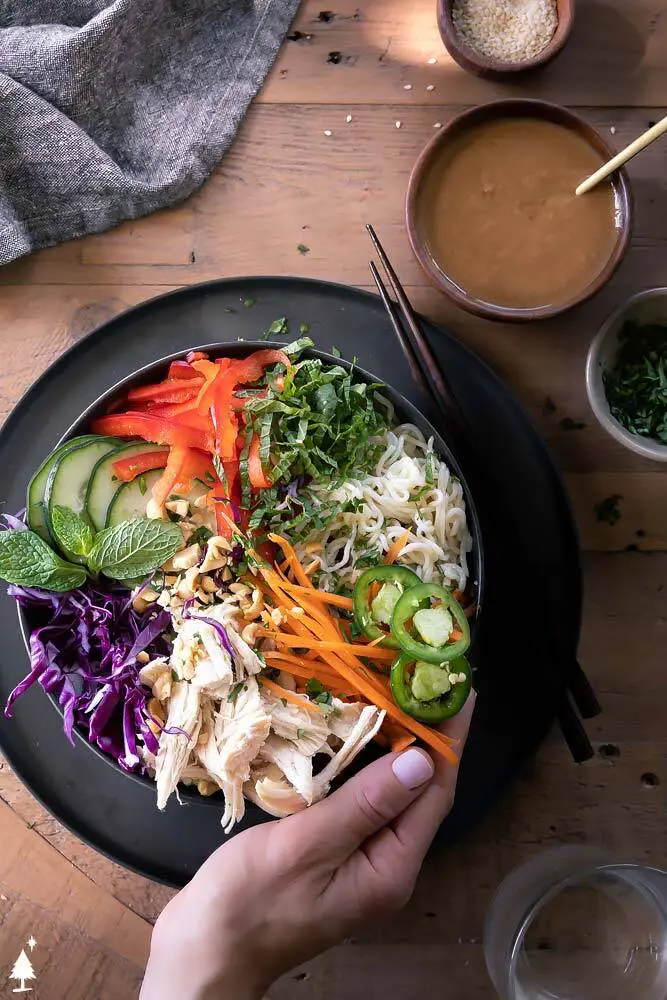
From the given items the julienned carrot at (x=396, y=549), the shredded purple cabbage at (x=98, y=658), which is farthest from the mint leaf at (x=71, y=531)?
the julienned carrot at (x=396, y=549)

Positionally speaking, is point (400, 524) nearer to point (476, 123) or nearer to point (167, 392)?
point (167, 392)

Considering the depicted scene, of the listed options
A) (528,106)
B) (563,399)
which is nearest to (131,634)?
(563,399)

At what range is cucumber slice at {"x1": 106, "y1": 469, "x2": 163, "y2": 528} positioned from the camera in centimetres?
194

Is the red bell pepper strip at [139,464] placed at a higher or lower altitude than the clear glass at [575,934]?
higher

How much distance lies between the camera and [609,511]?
2256 mm

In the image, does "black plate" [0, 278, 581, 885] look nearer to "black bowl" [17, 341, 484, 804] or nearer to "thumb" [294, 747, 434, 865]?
"black bowl" [17, 341, 484, 804]

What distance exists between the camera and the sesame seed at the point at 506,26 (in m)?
2.19

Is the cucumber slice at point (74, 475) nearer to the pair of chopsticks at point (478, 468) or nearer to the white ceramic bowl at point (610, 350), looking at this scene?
the pair of chopsticks at point (478, 468)

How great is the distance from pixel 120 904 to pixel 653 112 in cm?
267

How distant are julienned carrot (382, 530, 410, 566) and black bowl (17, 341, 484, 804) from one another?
16 cm

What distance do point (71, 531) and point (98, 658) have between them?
314 millimetres

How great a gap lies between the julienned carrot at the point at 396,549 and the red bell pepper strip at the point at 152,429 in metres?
0.50

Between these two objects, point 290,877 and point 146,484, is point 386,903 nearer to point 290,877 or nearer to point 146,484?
point 290,877

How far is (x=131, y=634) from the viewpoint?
6.28ft
